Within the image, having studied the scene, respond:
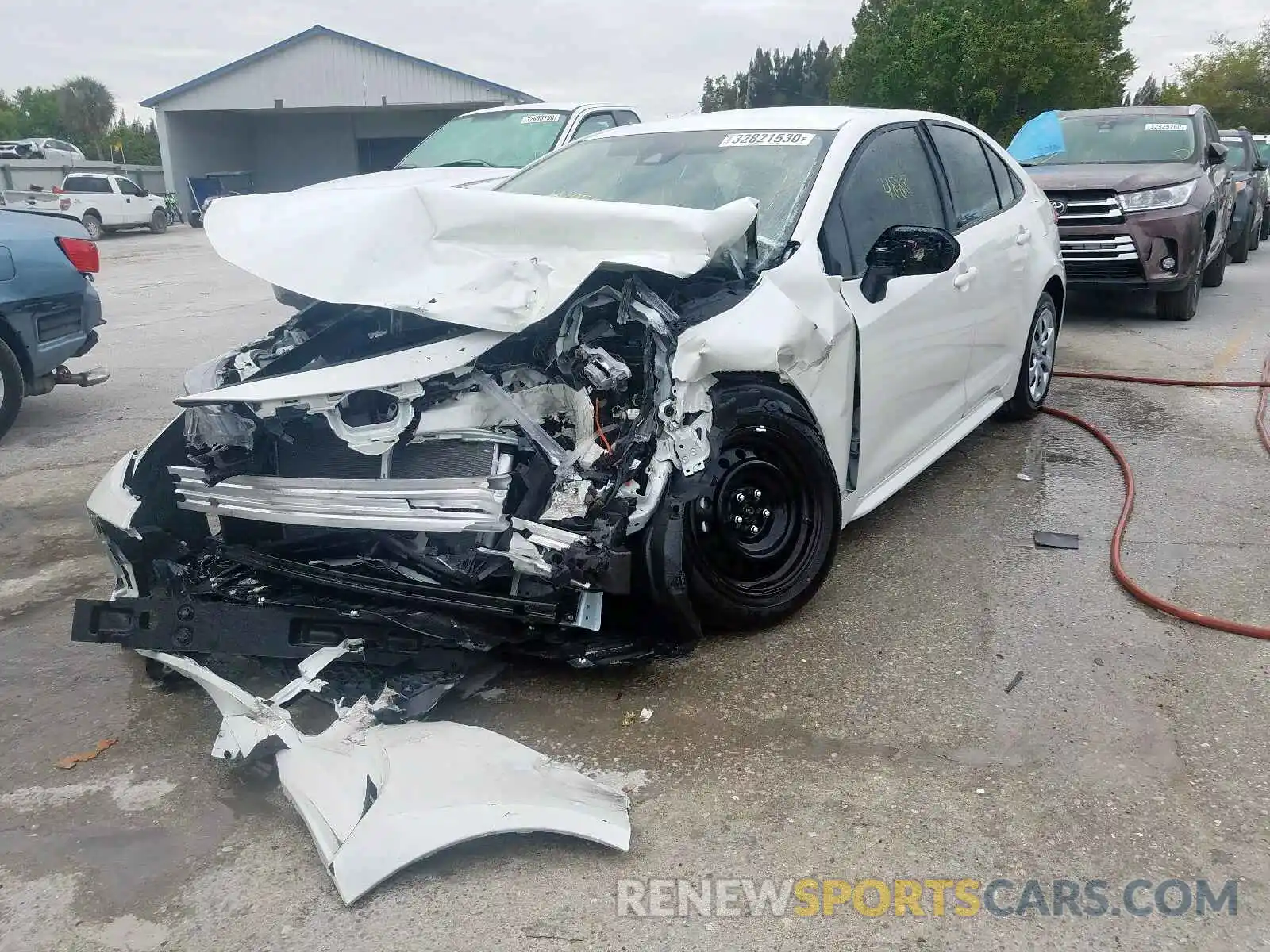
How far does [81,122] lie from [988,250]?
89838 mm

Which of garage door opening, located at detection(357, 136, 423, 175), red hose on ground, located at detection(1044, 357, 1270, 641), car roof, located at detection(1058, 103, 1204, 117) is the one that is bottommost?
red hose on ground, located at detection(1044, 357, 1270, 641)

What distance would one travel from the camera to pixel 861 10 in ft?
219

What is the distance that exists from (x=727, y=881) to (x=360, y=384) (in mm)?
1642

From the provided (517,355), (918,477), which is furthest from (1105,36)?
(517,355)

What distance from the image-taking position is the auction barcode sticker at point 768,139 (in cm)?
428

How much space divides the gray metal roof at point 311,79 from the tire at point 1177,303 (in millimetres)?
23973

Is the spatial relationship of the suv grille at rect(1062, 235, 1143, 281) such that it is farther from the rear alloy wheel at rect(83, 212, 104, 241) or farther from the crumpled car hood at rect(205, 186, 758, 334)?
the rear alloy wheel at rect(83, 212, 104, 241)

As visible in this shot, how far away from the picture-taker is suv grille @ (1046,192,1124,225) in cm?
935

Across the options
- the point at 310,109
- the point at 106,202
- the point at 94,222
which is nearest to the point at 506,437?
the point at 94,222

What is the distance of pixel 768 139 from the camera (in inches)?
171

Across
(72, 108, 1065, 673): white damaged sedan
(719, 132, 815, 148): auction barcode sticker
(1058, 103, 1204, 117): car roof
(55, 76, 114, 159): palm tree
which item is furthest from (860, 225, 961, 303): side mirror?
(55, 76, 114, 159): palm tree

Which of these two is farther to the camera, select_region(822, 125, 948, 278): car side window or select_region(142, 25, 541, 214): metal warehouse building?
select_region(142, 25, 541, 214): metal warehouse building

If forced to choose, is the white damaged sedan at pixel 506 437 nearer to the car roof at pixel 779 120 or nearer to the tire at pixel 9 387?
the car roof at pixel 779 120

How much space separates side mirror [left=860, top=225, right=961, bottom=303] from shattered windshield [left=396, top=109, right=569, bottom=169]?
545 centimetres
